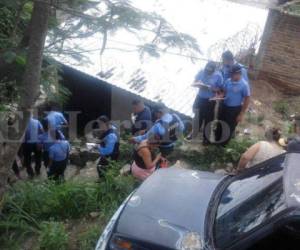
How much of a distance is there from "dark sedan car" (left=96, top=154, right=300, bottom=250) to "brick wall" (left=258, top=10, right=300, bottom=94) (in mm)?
5380

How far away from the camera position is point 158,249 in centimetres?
387

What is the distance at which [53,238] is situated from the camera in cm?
498

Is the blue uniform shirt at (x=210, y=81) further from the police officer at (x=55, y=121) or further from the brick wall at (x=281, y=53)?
the brick wall at (x=281, y=53)

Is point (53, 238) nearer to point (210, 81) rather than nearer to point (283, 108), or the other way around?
point (210, 81)

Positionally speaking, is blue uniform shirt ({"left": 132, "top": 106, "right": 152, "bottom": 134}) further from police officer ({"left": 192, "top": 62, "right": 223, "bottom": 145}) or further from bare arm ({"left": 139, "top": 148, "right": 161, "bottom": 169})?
bare arm ({"left": 139, "top": 148, "right": 161, "bottom": 169})

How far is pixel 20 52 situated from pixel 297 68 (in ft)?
21.0

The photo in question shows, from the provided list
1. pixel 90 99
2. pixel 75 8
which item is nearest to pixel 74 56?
pixel 75 8

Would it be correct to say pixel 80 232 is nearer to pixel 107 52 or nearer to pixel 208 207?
pixel 208 207

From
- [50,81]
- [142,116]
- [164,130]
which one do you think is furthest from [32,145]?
[164,130]

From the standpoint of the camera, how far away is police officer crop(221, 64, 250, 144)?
6.75 metres

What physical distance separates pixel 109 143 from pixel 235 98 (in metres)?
2.11

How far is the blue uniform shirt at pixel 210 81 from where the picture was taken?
7.11 meters

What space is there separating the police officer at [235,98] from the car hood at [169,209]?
2.18 m

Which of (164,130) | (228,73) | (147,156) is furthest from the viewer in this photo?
(228,73)
